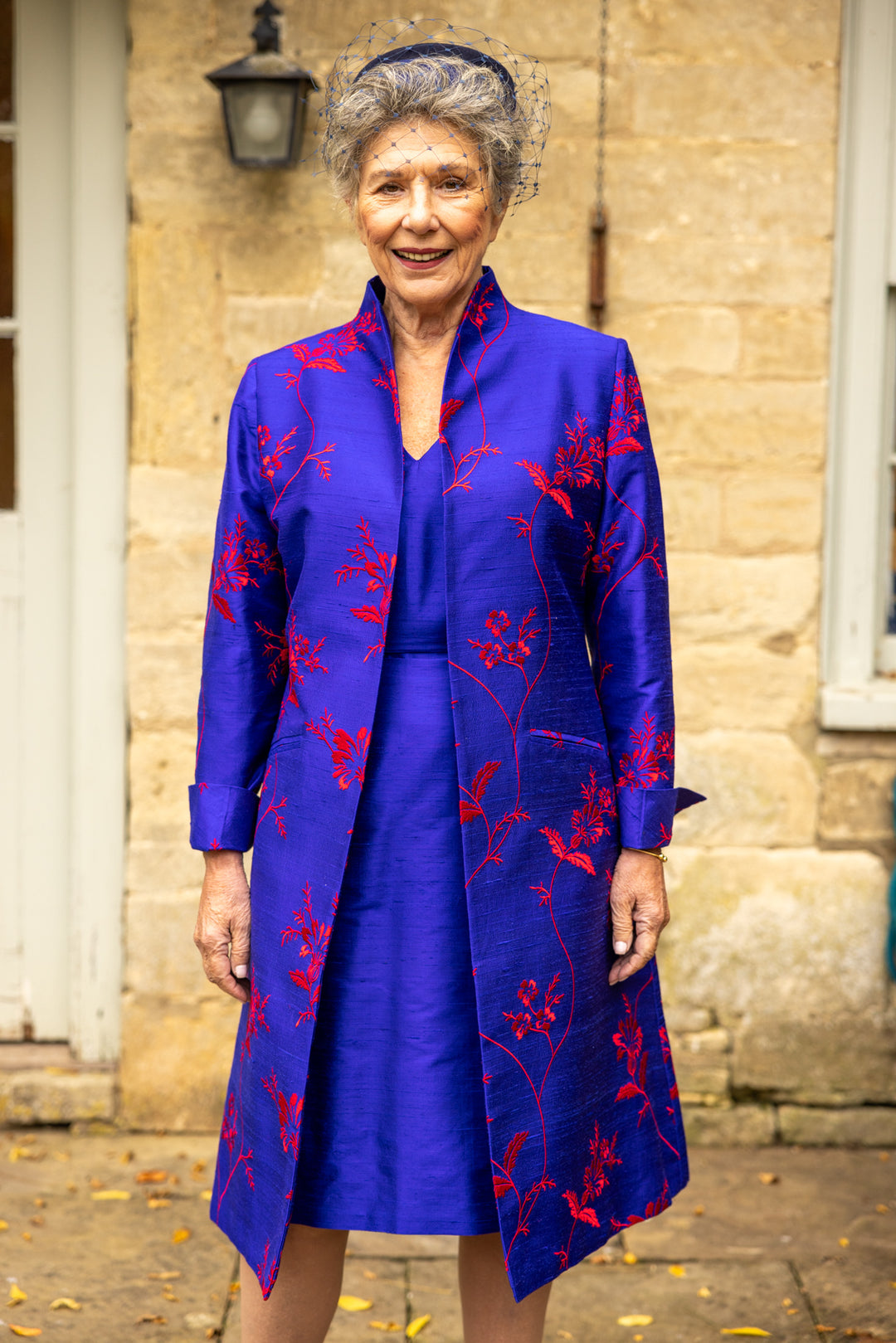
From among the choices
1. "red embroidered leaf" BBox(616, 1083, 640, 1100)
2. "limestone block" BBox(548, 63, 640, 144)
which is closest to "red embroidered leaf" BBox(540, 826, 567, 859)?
"red embroidered leaf" BBox(616, 1083, 640, 1100)

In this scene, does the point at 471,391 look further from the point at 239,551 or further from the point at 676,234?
the point at 676,234

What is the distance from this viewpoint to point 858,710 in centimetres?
326

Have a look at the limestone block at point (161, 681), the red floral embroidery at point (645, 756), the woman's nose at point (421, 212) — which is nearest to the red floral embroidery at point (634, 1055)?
the red floral embroidery at point (645, 756)

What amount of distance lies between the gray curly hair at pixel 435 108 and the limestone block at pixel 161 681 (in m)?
1.67

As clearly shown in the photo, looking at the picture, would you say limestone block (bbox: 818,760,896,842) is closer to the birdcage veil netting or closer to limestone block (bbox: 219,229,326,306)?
limestone block (bbox: 219,229,326,306)

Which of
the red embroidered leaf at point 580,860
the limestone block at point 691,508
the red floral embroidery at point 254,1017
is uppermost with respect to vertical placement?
the limestone block at point 691,508

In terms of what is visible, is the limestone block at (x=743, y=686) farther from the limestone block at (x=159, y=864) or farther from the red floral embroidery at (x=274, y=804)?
the red floral embroidery at (x=274, y=804)

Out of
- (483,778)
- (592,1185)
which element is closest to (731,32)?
(483,778)

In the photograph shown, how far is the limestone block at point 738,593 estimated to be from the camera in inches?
128

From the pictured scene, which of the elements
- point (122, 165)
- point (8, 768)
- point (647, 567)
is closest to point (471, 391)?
point (647, 567)

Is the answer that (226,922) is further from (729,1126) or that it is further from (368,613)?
(729,1126)

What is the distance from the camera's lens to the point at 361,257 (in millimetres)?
3174

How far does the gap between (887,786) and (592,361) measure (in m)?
1.89

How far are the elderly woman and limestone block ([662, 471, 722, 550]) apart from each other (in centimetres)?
142
